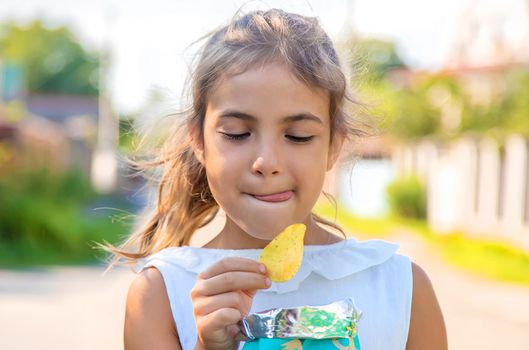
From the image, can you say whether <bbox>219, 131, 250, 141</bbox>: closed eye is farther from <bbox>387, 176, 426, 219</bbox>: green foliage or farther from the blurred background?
<bbox>387, 176, 426, 219</bbox>: green foliage

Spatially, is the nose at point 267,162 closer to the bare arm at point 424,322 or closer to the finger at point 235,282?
the finger at point 235,282

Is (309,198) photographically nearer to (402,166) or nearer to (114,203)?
(402,166)

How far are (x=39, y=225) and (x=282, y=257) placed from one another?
14688 millimetres

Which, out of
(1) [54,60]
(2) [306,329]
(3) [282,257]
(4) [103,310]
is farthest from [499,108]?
(1) [54,60]

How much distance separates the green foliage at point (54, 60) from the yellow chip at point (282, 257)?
66.7 meters

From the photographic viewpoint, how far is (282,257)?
177cm

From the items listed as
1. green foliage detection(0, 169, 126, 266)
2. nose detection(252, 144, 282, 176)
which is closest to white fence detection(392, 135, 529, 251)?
green foliage detection(0, 169, 126, 266)

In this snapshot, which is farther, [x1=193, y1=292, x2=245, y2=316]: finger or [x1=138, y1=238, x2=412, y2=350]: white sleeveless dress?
[x1=138, y1=238, x2=412, y2=350]: white sleeveless dress

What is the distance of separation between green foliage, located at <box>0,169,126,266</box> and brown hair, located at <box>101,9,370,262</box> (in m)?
13.0

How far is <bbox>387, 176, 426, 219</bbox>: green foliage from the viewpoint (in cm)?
1984

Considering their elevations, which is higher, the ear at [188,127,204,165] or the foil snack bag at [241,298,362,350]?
the ear at [188,127,204,165]

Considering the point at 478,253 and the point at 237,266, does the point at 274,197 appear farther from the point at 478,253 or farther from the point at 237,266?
the point at 478,253

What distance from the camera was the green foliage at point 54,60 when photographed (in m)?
67.9

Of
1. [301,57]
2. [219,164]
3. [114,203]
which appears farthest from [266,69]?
[114,203]
